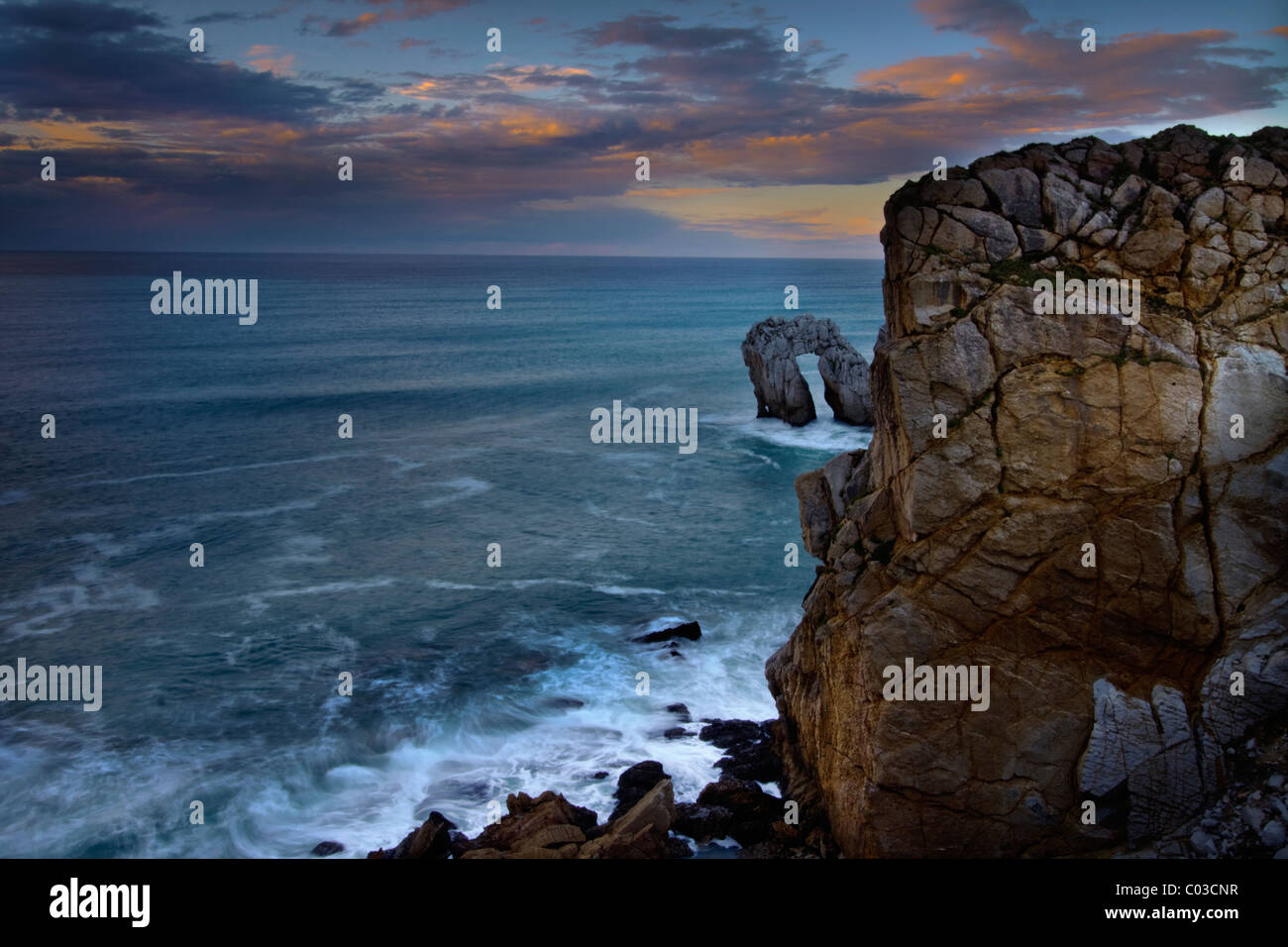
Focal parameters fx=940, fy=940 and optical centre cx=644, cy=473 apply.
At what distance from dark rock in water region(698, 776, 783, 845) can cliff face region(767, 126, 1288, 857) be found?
299 centimetres

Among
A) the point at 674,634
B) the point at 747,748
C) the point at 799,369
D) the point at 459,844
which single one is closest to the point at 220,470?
the point at 674,634

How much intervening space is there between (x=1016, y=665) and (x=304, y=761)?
67.6 ft

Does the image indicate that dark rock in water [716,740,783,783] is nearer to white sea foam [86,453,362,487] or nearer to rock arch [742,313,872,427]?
white sea foam [86,453,362,487]

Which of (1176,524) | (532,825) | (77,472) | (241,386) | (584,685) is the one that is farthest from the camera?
(241,386)

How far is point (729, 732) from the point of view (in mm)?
28641

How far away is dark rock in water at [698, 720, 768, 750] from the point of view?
92.2ft

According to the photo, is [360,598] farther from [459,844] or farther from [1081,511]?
[1081,511]

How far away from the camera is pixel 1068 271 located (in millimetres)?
19203

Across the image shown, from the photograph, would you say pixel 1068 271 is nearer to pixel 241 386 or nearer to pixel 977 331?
pixel 977 331

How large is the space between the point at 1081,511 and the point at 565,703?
1856cm

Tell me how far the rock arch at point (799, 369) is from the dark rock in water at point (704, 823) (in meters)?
50.2

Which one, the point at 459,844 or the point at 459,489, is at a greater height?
the point at 459,489

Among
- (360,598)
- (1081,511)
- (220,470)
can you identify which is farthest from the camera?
(220,470)

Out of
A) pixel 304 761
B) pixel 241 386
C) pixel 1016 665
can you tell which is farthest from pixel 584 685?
pixel 241 386
